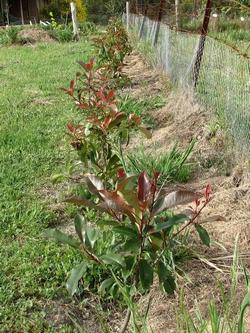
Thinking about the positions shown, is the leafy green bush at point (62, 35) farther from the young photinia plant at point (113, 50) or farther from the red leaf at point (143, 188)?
the red leaf at point (143, 188)

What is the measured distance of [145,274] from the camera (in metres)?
2.01

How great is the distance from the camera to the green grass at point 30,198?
8.80ft

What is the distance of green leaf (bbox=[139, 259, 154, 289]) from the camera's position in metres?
1.99

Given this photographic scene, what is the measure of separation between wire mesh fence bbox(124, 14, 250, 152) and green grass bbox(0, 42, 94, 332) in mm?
1494

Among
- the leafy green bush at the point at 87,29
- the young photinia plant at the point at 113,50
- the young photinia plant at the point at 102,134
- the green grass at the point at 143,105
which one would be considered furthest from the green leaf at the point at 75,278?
the leafy green bush at the point at 87,29

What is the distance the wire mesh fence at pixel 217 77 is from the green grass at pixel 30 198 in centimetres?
149

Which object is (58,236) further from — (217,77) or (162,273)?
(217,77)

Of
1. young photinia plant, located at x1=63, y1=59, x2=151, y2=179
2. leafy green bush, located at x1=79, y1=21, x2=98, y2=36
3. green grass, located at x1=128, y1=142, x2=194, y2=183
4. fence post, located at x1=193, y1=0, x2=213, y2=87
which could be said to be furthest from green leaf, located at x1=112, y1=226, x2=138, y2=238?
leafy green bush, located at x1=79, y1=21, x2=98, y2=36

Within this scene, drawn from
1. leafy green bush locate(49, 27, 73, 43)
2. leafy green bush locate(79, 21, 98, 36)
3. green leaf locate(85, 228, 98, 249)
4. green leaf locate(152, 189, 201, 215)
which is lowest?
leafy green bush locate(79, 21, 98, 36)

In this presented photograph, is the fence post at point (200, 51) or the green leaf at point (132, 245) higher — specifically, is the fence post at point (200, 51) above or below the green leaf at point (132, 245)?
below

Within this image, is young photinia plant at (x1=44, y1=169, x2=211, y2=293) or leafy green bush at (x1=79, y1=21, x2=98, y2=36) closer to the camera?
young photinia plant at (x1=44, y1=169, x2=211, y2=293)

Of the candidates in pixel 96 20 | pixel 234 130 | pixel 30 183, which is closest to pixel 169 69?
pixel 234 130

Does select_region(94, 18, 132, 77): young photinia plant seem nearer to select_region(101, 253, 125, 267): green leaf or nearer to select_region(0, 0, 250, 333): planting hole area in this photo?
select_region(0, 0, 250, 333): planting hole area

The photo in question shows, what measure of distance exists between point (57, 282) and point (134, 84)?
5.79 metres
